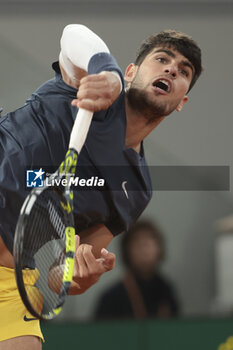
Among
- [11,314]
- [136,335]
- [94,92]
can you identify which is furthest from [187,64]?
[136,335]

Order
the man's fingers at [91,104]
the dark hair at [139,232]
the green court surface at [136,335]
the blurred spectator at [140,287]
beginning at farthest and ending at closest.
→ the dark hair at [139,232] → the blurred spectator at [140,287] → the green court surface at [136,335] → the man's fingers at [91,104]

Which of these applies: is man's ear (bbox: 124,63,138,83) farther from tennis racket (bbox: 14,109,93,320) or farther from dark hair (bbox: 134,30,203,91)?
tennis racket (bbox: 14,109,93,320)


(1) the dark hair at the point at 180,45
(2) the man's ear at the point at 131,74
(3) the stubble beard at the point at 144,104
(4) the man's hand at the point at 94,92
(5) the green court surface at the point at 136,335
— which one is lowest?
(5) the green court surface at the point at 136,335

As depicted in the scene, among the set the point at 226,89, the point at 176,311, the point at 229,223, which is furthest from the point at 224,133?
the point at 176,311

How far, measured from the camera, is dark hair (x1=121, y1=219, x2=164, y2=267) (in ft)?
10.0

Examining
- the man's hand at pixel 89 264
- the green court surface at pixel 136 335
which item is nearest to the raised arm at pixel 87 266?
the man's hand at pixel 89 264

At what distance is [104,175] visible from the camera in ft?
5.58

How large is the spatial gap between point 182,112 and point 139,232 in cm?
122

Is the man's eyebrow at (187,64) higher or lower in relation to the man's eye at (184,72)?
higher

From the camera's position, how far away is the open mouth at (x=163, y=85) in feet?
5.69

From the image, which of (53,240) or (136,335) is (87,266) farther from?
(136,335)

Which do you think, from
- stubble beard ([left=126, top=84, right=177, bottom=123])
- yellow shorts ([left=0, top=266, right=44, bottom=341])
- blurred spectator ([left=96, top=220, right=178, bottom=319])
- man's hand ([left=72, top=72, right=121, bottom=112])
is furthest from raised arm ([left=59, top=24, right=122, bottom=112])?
blurred spectator ([left=96, top=220, right=178, bottom=319])

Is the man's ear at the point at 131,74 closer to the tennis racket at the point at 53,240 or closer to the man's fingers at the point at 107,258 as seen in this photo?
the tennis racket at the point at 53,240

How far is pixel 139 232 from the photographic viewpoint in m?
3.09
